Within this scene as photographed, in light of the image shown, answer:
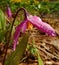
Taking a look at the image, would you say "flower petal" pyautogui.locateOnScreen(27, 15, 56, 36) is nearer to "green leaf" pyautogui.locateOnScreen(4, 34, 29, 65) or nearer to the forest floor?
"green leaf" pyautogui.locateOnScreen(4, 34, 29, 65)

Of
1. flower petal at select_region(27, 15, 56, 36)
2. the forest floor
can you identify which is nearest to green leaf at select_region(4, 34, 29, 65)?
flower petal at select_region(27, 15, 56, 36)

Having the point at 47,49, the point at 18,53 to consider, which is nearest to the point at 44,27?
the point at 18,53

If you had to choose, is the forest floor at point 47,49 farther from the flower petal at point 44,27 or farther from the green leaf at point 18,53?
the flower petal at point 44,27

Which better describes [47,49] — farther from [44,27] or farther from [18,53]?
[44,27]

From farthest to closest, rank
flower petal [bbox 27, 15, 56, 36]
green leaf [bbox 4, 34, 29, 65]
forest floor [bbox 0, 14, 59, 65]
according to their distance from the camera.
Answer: forest floor [bbox 0, 14, 59, 65]
green leaf [bbox 4, 34, 29, 65]
flower petal [bbox 27, 15, 56, 36]

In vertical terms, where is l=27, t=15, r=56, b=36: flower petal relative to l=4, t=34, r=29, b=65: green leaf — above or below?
above

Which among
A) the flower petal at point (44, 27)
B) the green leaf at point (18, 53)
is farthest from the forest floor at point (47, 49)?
the flower petal at point (44, 27)

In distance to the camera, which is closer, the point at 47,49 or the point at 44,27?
the point at 44,27

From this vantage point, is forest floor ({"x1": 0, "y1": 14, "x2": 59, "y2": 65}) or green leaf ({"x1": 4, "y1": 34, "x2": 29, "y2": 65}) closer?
green leaf ({"x1": 4, "y1": 34, "x2": 29, "y2": 65})

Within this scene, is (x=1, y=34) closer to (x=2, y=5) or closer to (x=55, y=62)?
(x=55, y=62)
